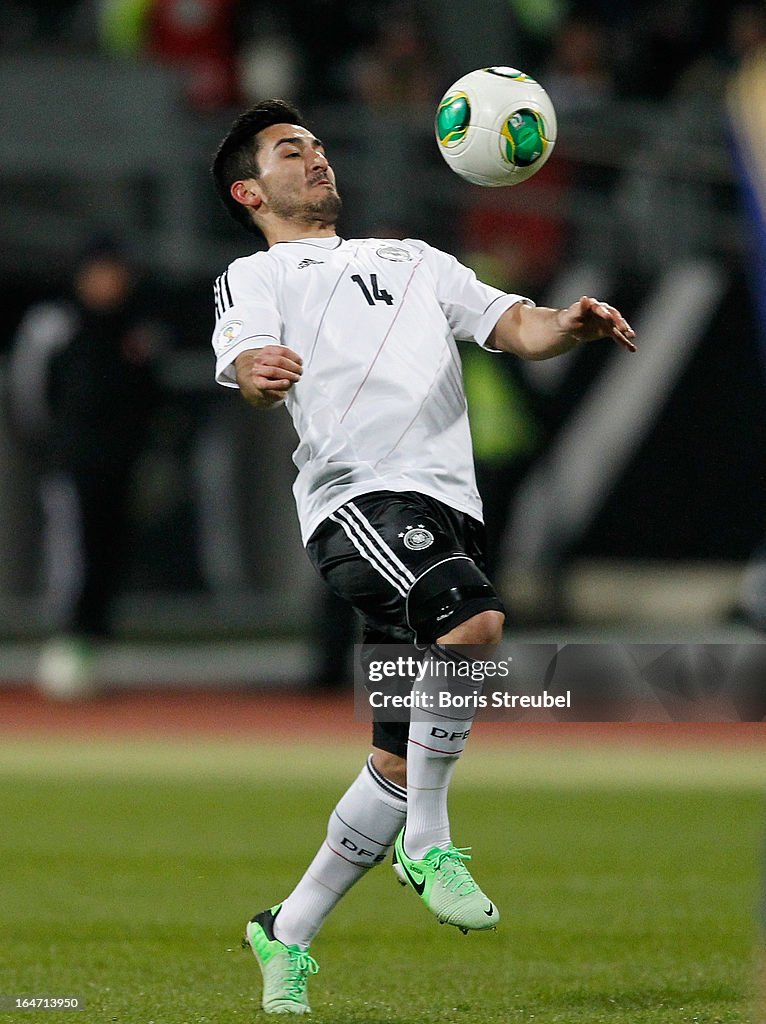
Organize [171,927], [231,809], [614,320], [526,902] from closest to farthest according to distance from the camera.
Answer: [614,320] → [171,927] → [526,902] → [231,809]

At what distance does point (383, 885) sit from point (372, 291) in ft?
12.0

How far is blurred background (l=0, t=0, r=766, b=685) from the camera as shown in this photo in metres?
14.7

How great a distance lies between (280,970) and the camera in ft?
17.5

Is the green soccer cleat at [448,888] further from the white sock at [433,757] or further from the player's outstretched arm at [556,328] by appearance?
the player's outstretched arm at [556,328]

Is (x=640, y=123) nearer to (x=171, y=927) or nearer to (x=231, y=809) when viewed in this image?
(x=231, y=809)

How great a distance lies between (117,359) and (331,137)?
110 inches

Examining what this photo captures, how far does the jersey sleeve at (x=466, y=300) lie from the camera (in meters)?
5.58

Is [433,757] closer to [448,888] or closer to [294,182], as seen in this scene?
[448,888]

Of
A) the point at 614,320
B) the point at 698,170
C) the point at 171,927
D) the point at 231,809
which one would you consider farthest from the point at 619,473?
the point at 614,320

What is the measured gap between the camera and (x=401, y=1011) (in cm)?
523

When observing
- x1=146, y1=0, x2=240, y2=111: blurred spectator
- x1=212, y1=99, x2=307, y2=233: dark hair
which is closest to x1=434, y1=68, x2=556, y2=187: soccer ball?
x1=212, y1=99, x2=307, y2=233: dark hair

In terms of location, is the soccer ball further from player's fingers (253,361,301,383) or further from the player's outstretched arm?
player's fingers (253,361,301,383)

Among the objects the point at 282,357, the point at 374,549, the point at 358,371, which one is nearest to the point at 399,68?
the point at 358,371
